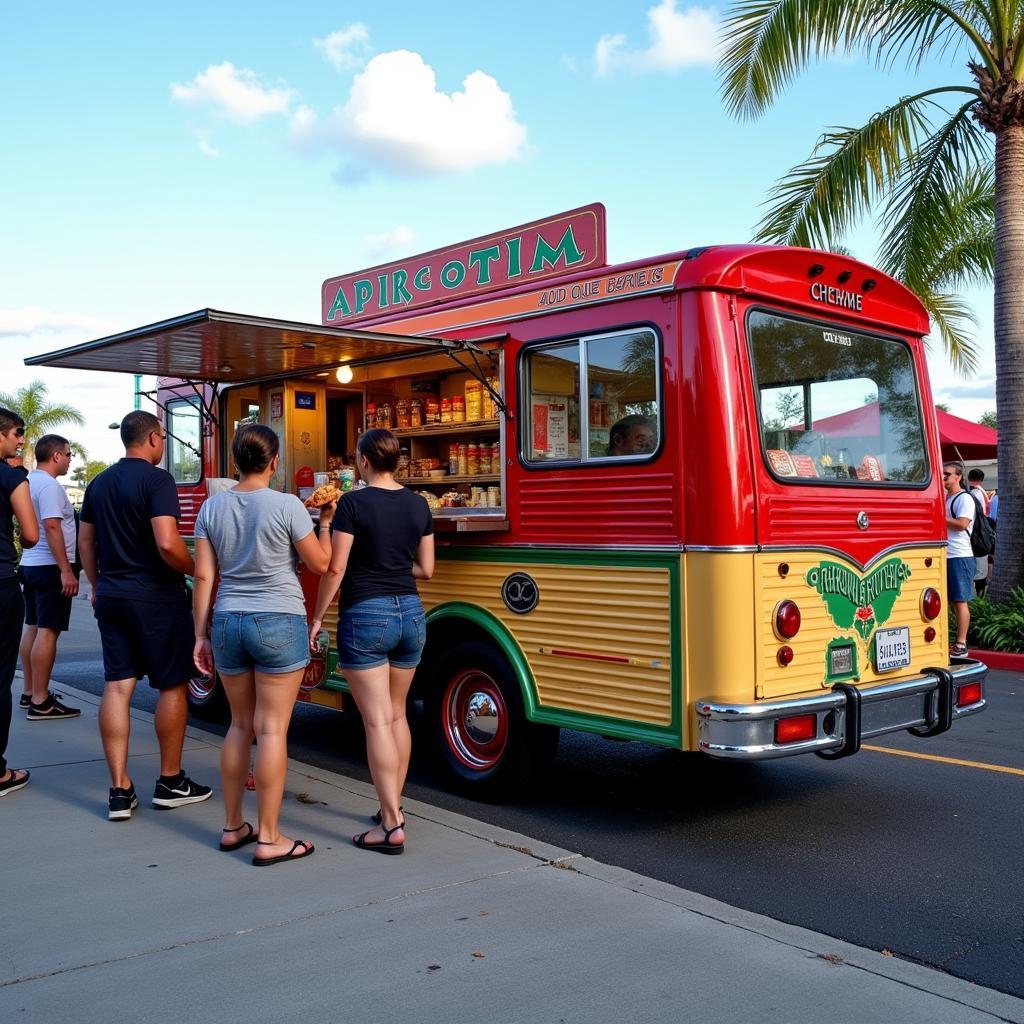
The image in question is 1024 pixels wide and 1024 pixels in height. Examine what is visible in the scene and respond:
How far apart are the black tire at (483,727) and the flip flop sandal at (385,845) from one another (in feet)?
3.63

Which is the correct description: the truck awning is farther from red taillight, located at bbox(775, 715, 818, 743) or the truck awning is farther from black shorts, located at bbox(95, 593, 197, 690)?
red taillight, located at bbox(775, 715, 818, 743)

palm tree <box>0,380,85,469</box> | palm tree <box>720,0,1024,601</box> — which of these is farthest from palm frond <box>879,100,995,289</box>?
palm tree <box>0,380,85,469</box>

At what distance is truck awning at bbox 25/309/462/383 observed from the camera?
6.16 meters

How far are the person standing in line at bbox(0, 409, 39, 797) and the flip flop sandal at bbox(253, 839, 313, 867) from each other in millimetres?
1920

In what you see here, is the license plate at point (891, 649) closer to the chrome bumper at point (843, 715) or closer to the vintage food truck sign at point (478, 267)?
the chrome bumper at point (843, 715)

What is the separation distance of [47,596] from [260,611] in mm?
3868

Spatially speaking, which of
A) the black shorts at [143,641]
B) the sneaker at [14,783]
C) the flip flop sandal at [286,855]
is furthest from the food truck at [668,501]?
the sneaker at [14,783]

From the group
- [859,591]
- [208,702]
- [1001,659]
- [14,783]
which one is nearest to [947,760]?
[859,591]

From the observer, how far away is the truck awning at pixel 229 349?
6156 millimetres

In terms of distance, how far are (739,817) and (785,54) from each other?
956 cm

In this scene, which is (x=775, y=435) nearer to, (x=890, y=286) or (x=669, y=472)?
(x=669, y=472)

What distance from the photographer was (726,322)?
17.0 ft

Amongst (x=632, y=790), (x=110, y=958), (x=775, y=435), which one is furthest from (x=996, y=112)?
(x=110, y=958)

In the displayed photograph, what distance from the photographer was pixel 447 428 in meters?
7.36
